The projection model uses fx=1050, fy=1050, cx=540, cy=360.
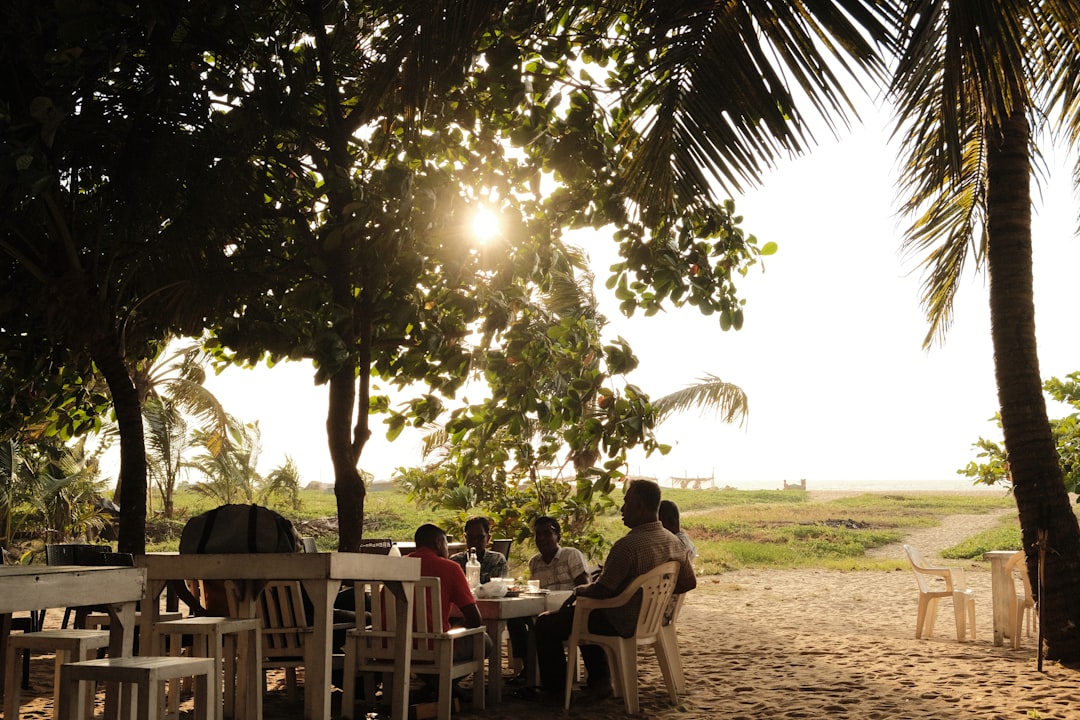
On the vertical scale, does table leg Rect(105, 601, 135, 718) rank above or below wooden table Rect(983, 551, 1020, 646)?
above

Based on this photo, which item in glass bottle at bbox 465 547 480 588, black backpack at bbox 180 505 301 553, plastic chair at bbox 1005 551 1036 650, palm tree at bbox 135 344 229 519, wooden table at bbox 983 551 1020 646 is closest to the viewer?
black backpack at bbox 180 505 301 553

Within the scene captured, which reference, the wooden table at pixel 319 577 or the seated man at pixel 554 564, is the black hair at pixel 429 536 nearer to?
the wooden table at pixel 319 577

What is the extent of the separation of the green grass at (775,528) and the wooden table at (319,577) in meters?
7.67

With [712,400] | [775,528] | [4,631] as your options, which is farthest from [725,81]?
[775,528]

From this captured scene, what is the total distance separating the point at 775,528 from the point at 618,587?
2667 cm

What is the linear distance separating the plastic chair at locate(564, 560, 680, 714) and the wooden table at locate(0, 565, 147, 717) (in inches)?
107

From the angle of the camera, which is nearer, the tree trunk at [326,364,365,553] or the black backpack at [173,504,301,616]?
the black backpack at [173,504,301,616]

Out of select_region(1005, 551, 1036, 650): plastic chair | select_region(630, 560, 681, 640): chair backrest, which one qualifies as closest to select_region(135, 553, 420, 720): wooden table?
select_region(630, 560, 681, 640): chair backrest

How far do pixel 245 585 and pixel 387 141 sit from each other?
3387mm

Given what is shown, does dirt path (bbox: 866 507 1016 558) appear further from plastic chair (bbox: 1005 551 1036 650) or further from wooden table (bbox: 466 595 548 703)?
wooden table (bbox: 466 595 548 703)

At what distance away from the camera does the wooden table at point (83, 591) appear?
12.9 feet

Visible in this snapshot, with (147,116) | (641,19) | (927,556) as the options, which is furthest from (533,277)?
(927,556)

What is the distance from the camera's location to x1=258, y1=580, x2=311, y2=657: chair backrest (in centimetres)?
621

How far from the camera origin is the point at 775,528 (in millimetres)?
31906
